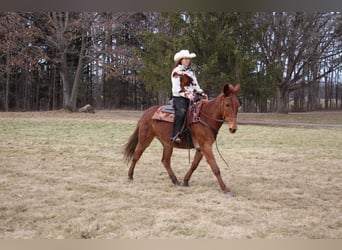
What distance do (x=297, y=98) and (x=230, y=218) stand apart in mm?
10353

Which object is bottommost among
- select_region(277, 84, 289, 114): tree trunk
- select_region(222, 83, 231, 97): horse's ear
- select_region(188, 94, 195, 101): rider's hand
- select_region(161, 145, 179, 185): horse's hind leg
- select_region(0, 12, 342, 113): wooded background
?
select_region(161, 145, 179, 185): horse's hind leg

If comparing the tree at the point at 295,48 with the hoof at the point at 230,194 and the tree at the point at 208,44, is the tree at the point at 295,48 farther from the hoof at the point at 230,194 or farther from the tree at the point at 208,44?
the hoof at the point at 230,194

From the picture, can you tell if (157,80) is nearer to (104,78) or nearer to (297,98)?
(104,78)

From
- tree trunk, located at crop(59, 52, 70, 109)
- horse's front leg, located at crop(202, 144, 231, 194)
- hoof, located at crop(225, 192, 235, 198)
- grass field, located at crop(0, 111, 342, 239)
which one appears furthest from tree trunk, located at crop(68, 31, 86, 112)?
hoof, located at crop(225, 192, 235, 198)

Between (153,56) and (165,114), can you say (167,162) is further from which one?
(153,56)

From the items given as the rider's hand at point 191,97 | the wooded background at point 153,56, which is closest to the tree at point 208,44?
the wooded background at point 153,56

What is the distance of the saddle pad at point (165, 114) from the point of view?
3701 mm

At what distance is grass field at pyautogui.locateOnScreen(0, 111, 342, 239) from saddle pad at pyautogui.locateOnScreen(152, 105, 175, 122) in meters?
0.68

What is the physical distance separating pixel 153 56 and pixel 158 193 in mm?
6034

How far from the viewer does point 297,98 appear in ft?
40.1

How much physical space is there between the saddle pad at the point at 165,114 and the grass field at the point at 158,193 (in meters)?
0.68

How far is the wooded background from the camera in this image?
801 cm

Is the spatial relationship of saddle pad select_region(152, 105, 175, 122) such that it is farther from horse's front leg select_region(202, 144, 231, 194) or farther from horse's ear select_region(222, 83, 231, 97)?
horse's ear select_region(222, 83, 231, 97)

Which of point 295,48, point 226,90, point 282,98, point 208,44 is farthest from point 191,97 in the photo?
point 295,48
